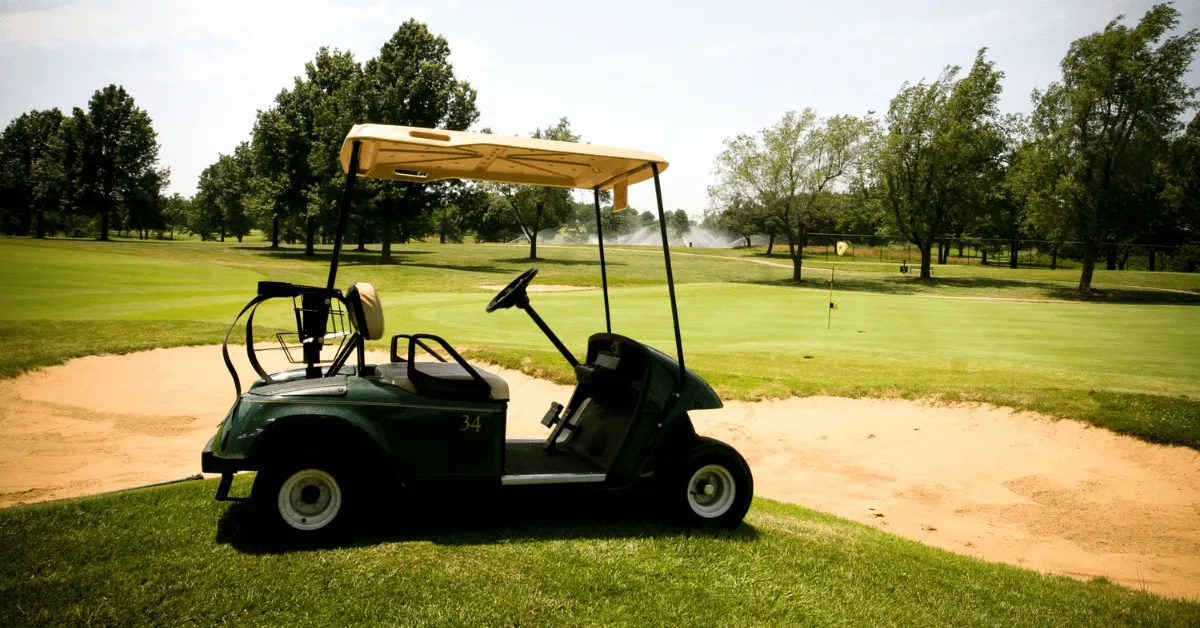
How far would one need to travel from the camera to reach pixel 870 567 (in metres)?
4.02

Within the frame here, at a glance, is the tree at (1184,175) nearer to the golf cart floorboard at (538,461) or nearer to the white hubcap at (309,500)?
the golf cart floorboard at (538,461)

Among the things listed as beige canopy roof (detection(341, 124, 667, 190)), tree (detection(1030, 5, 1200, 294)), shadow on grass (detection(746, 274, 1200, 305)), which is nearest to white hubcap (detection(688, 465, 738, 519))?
beige canopy roof (detection(341, 124, 667, 190))

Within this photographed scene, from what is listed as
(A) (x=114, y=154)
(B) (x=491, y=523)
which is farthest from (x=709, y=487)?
(A) (x=114, y=154)

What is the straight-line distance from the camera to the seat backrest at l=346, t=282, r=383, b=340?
3.73 metres

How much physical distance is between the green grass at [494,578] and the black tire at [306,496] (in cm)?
15

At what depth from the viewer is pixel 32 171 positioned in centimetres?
2177

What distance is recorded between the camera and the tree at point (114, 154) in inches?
1281

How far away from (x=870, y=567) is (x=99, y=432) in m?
7.27

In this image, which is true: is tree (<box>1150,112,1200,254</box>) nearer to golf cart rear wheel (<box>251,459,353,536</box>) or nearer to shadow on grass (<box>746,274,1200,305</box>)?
shadow on grass (<box>746,274,1200,305</box>)

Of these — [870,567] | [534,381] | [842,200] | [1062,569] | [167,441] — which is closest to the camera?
[870,567]

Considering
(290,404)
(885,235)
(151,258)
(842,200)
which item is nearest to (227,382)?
(290,404)

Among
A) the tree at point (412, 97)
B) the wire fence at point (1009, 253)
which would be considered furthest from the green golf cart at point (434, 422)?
the wire fence at point (1009, 253)

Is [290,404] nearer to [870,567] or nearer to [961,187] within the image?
[870,567]

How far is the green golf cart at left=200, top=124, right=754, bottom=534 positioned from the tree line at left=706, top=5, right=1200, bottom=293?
33095 millimetres
